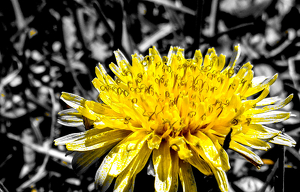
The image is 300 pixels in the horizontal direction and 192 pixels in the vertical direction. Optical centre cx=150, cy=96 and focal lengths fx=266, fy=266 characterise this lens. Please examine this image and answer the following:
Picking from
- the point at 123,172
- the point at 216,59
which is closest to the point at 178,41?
the point at 216,59

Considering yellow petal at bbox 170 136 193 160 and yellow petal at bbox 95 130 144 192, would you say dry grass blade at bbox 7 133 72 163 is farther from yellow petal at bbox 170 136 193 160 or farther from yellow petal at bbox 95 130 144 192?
yellow petal at bbox 170 136 193 160

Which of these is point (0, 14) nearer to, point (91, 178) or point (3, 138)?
point (3, 138)

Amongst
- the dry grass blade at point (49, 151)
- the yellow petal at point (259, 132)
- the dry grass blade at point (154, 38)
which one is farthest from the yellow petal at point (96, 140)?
the dry grass blade at point (154, 38)

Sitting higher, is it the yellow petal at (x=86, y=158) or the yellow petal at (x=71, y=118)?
the yellow petal at (x=71, y=118)

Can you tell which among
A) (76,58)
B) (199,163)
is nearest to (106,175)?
(199,163)

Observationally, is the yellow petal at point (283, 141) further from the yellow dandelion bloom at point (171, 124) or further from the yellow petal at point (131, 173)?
the yellow petal at point (131, 173)

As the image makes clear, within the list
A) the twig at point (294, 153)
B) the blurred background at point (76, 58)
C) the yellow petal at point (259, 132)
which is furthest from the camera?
the blurred background at point (76, 58)

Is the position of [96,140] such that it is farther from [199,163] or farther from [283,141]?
[283,141]
